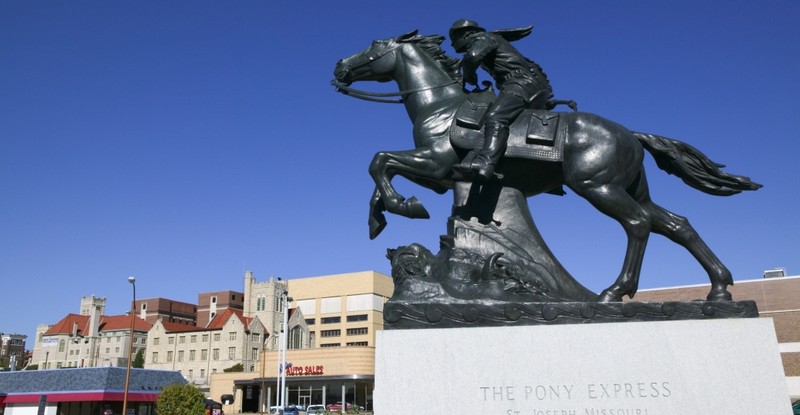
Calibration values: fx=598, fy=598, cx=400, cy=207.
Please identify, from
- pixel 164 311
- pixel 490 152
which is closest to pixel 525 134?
pixel 490 152

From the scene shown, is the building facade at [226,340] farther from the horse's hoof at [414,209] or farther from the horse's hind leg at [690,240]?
the horse's hind leg at [690,240]

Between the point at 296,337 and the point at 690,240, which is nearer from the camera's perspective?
the point at 690,240

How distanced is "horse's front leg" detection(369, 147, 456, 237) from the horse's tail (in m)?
2.40

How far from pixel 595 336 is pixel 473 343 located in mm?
1164

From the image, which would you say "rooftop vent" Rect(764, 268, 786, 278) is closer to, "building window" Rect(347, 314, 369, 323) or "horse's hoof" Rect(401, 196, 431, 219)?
"horse's hoof" Rect(401, 196, 431, 219)

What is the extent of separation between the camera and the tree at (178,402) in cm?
3575

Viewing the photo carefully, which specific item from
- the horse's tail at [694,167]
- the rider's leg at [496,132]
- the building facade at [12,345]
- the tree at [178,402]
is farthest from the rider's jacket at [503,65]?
the building facade at [12,345]

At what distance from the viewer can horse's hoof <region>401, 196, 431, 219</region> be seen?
6.43m

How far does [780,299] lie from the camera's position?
111 ft

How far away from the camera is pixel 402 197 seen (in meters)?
6.48

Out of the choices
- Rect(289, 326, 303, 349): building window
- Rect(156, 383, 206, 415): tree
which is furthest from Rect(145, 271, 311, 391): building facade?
Rect(156, 383, 206, 415): tree

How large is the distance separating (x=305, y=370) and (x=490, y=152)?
190 ft

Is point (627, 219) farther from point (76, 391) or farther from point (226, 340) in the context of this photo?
point (226, 340)

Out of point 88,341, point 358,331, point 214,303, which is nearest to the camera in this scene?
point 358,331
